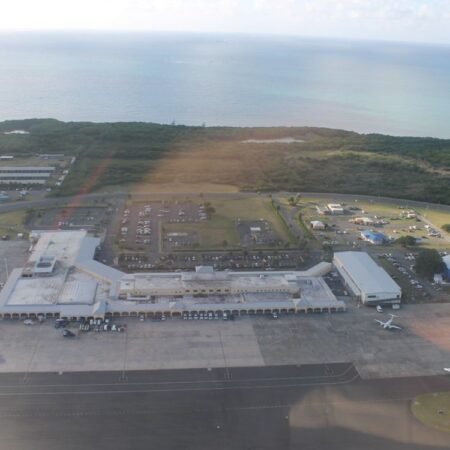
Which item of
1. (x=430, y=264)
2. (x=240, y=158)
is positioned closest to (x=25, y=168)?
(x=240, y=158)

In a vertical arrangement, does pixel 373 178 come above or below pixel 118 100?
above

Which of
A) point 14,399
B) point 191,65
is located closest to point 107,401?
point 14,399

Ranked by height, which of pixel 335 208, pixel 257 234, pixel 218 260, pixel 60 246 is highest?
pixel 60 246

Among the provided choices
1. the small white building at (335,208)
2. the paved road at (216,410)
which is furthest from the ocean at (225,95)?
the paved road at (216,410)

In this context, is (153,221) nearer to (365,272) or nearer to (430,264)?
(365,272)

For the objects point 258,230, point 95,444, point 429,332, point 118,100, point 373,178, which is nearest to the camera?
point 95,444

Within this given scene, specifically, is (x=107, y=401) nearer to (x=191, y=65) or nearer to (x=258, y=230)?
(x=258, y=230)

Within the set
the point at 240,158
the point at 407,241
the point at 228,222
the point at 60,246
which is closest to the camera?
the point at 60,246

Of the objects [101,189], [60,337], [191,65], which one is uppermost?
[60,337]
